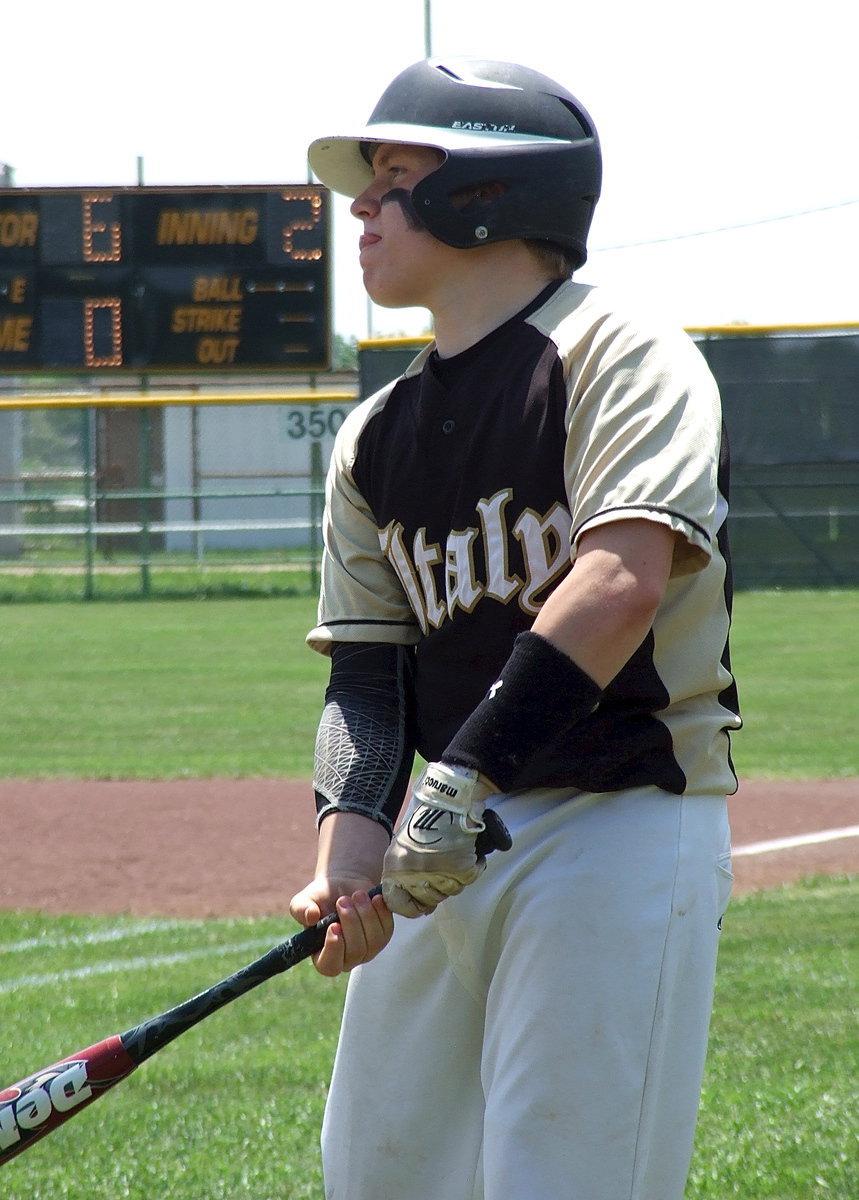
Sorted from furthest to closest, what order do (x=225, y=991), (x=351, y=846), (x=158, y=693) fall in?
(x=158, y=693), (x=351, y=846), (x=225, y=991)

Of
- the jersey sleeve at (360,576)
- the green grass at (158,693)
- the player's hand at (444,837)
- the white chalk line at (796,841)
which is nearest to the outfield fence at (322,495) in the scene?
the green grass at (158,693)

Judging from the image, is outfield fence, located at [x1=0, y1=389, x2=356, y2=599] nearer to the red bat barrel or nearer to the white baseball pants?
the red bat barrel

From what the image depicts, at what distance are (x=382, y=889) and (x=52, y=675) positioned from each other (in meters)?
11.3

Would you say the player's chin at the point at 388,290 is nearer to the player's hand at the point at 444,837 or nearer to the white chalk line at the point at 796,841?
the player's hand at the point at 444,837

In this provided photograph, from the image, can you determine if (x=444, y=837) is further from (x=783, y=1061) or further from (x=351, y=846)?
(x=783, y=1061)

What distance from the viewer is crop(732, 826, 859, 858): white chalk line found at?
681 cm

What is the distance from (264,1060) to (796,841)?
3.48 m

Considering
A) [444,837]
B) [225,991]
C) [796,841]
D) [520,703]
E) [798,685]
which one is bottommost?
[798,685]

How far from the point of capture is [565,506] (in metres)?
2.19

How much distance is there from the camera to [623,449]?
2.05 meters

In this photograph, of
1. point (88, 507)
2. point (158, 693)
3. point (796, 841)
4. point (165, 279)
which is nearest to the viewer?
point (796, 841)

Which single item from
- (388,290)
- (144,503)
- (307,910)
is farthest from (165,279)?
(307,910)

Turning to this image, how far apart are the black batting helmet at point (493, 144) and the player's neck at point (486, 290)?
45mm

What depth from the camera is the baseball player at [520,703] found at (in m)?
2.06
